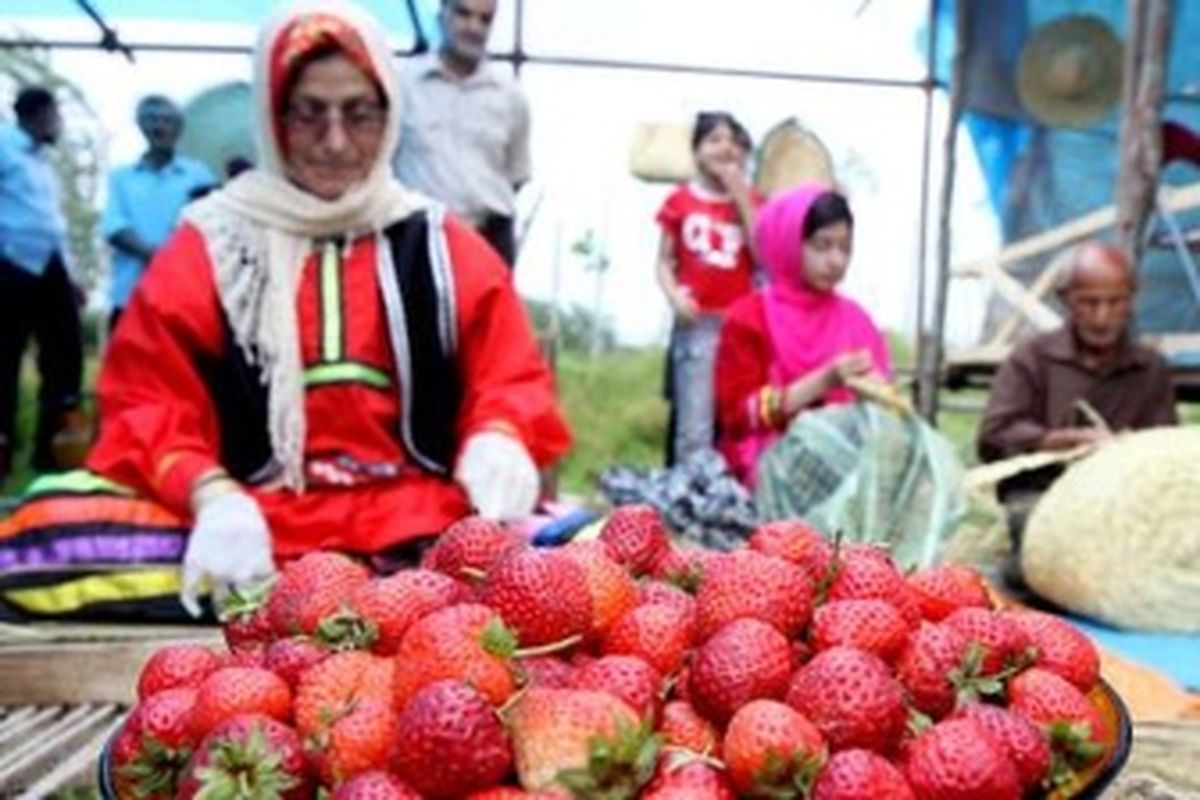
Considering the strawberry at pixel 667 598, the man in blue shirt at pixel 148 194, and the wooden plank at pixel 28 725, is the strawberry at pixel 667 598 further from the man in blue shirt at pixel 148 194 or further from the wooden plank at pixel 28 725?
the man in blue shirt at pixel 148 194

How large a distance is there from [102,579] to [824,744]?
6.20 feet

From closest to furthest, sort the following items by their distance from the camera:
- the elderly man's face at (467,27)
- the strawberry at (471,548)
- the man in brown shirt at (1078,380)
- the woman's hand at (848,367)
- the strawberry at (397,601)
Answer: the strawberry at (397,601) < the strawberry at (471,548) < the woman's hand at (848,367) < the man in brown shirt at (1078,380) < the elderly man's face at (467,27)

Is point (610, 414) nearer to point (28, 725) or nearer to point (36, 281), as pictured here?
point (36, 281)

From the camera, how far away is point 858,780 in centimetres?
95

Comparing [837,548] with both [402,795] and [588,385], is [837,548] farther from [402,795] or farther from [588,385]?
[588,385]

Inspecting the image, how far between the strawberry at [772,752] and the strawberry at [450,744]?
0.47 ft

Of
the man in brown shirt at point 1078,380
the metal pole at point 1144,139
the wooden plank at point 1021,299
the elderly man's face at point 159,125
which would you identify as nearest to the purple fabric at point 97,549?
the man in brown shirt at point 1078,380

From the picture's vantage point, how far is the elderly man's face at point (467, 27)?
4730mm

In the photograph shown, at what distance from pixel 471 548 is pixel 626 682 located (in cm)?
28

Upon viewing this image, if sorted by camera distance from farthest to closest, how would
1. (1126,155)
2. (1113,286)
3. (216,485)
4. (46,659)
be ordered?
(1126,155), (1113,286), (216,485), (46,659)

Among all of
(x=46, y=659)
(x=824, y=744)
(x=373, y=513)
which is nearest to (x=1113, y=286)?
(x=373, y=513)

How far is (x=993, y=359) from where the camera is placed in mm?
6855

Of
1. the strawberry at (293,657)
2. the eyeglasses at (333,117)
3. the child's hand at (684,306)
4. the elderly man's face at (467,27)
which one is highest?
the elderly man's face at (467,27)

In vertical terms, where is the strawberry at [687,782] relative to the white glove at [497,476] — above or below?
above
